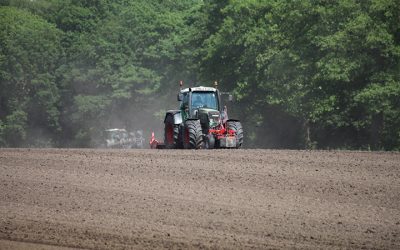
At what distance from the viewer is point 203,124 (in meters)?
34.8

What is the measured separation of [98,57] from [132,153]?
6107 centimetres

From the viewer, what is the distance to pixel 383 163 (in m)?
25.2

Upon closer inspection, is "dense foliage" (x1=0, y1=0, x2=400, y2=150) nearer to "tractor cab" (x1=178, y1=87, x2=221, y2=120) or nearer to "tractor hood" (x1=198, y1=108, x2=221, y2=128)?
"tractor cab" (x1=178, y1=87, x2=221, y2=120)

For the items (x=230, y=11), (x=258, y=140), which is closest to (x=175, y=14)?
(x=230, y=11)

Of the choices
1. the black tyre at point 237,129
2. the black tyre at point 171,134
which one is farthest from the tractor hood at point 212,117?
the black tyre at point 171,134

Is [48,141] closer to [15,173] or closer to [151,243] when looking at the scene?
[15,173]

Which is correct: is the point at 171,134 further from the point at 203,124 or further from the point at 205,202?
the point at 205,202

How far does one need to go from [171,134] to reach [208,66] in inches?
1287

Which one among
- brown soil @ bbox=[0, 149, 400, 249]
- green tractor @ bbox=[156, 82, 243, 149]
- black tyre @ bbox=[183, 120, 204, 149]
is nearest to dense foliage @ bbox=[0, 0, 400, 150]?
green tractor @ bbox=[156, 82, 243, 149]

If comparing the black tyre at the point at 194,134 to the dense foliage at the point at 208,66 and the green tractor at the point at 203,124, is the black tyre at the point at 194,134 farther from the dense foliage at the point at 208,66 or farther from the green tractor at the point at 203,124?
the dense foliage at the point at 208,66

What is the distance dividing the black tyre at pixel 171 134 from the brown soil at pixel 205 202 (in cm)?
698

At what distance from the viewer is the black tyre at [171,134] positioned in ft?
118

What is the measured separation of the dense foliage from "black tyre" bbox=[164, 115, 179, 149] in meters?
14.0

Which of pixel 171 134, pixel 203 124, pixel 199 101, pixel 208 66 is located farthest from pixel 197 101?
pixel 208 66
